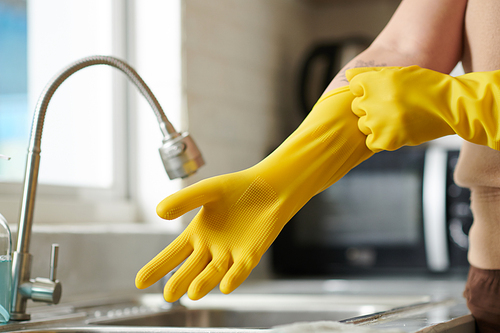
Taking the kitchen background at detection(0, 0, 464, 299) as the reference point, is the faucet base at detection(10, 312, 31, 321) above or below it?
below

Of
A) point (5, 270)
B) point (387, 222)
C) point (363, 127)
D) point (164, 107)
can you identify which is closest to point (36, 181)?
point (5, 270)

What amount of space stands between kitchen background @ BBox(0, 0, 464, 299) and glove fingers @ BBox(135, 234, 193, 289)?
0.54 metres

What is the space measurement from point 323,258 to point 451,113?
1.18 meters

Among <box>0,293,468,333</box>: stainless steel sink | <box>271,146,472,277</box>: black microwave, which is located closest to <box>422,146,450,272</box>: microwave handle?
<box>271,146,472,277</box>: black microwave

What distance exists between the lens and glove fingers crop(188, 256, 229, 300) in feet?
1.83

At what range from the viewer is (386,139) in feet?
1.94

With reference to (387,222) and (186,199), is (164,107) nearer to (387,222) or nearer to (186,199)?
(387,222)

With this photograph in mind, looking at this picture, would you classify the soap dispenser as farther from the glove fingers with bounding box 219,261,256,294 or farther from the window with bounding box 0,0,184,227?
the window with bounding box 0,0,184,227

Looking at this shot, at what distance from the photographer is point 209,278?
0.57 meters

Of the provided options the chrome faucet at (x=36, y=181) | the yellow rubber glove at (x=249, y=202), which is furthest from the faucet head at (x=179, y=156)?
the yellow rubber glove at (x=249, y=202)

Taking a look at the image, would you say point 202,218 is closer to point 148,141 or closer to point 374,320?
point 374,320

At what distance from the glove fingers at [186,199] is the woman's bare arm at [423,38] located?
274mm

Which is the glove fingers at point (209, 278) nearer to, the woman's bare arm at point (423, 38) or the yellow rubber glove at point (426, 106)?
the yellow rubber glove at point (426, 106)

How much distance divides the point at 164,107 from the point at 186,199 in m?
0.93
